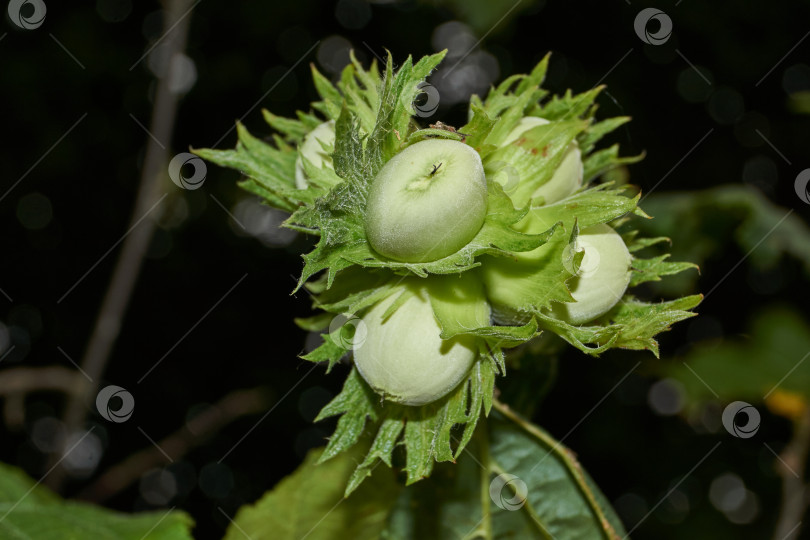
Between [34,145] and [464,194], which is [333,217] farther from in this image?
[34,145]

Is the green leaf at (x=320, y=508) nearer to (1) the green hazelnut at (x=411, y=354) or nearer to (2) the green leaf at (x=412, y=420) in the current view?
(2) the green leaf at (x=412, y=420)

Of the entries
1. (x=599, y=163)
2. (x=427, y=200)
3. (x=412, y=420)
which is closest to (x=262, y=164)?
(x=427, y=200)

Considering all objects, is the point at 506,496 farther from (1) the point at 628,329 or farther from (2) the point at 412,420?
(1) the point at 628,329

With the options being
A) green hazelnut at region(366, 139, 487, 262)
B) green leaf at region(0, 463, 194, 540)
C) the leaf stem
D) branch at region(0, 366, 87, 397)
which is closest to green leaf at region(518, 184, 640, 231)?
green hazelnut at region(366, 139, 487, 262)

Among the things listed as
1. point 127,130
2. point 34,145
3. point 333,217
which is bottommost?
point 34,145

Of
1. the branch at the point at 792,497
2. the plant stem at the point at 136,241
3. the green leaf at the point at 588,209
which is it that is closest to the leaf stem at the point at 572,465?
the green leaf at the point at 588,209

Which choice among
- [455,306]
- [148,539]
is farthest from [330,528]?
[455,306]
